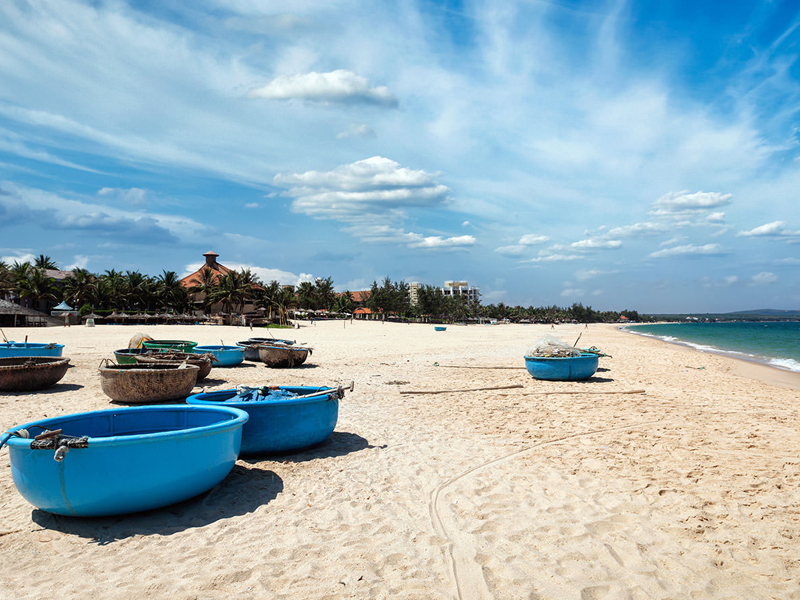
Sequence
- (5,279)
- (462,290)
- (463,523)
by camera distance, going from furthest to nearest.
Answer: (462,290)
(5,279)
(463,523)

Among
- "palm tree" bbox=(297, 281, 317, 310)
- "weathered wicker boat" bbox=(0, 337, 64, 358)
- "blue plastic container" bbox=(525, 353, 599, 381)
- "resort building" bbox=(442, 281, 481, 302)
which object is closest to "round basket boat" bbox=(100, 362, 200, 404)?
"weathered wicker boat" bbox=(0, 337, 64, 358)

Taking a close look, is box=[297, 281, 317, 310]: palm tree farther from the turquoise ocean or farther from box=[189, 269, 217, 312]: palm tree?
the turquoise ocean

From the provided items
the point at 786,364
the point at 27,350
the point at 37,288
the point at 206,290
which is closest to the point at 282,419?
the point at 27,350

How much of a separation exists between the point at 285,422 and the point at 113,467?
95.9 inches

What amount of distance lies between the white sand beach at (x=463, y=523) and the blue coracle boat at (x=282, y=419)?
23 centimetres

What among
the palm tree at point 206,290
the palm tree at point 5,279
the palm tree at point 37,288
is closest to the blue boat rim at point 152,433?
the palm tree at point 5,279

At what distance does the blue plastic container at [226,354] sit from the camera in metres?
16.5

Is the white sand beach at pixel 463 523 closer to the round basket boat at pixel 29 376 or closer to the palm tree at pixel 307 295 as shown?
the round basket boat at pixel 29 376

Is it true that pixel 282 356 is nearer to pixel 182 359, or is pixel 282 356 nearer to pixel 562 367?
pixel 182 359

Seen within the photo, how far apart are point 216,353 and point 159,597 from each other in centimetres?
1394

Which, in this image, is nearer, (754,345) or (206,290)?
(754,345)

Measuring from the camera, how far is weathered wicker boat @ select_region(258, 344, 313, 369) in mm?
16625

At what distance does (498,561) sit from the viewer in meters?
3.92

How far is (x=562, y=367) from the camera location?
1370 centimetres
